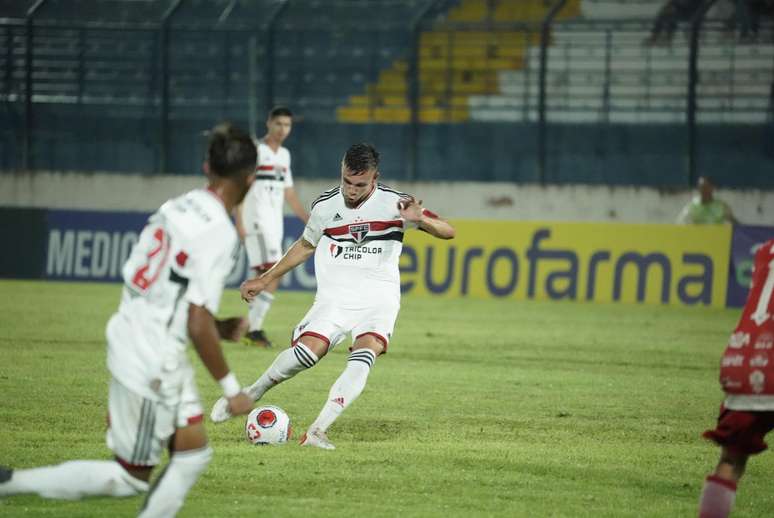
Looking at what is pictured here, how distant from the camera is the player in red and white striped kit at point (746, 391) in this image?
5.56 metres

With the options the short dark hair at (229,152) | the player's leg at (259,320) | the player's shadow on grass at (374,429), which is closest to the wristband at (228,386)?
the short dark hair at (229,152)

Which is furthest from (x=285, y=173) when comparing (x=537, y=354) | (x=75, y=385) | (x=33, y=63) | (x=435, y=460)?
(x=33, y=63)

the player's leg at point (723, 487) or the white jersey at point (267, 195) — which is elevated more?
the white jersey at point (267, 195)

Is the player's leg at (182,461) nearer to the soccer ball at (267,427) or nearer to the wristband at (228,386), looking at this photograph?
the wristband at (228,386)

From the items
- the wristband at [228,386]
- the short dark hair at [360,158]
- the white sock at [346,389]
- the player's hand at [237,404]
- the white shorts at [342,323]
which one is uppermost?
the short dark hair at [360,158]

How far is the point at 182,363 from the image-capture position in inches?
208

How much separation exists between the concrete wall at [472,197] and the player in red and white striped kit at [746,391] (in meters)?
16.3

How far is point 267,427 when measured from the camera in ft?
26.9

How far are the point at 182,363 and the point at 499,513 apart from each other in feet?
6.90

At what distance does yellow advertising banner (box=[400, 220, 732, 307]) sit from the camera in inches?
776

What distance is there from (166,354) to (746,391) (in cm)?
249

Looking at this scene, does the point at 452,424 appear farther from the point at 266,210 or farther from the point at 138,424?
the point at 266,210

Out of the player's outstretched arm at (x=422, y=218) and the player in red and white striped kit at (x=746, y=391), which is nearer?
the player in red and white striped kit at (x=746, y=391)

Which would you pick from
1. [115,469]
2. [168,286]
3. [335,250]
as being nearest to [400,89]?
[335,250]
